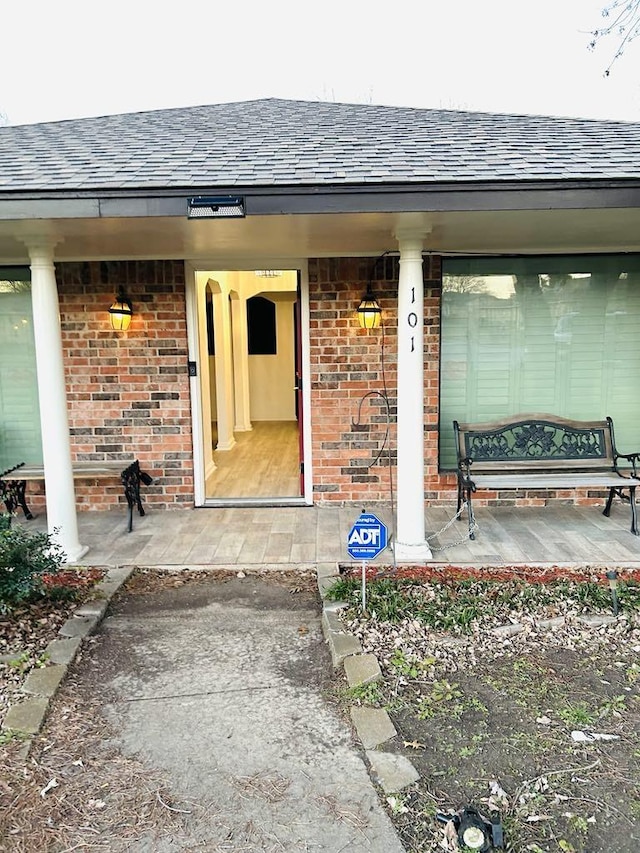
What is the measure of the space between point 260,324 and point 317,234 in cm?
675

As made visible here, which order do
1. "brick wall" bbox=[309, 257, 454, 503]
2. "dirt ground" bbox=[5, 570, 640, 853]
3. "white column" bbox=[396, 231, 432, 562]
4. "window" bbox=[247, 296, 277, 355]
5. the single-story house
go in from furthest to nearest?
"window" bbox=[247, 296, 277, 355] < "brick wall" bbox=[309, 257, 454, 503] < the single-story house < "white column" bbox=[396, 231, 432, 562] < "dirt ground" bbox=[5, 570, 640, 853]

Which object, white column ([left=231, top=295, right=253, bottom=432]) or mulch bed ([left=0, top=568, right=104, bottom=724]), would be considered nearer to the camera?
mulch bed ([left=0, top=568, right=104, bottom=724])

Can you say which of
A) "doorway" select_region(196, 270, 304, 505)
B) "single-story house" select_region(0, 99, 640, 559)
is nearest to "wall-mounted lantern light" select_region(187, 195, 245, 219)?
"single-story house" select_region(0, 99, 640, 559)

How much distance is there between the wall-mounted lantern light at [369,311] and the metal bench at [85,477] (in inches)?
95.9

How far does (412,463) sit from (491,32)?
1425 cm

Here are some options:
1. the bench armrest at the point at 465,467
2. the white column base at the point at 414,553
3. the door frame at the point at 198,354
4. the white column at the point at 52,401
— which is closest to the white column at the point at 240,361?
the door frame at the point at 198,354

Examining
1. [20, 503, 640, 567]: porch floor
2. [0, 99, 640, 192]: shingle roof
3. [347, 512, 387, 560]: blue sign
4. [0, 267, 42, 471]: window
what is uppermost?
[0, 99, 640, 192]: shingle roof

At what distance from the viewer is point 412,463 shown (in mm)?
4133

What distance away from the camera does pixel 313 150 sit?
13.0ft

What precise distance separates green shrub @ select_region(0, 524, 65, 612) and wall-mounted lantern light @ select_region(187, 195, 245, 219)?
2.05m

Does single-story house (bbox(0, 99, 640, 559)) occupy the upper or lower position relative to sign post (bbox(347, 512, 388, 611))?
upper

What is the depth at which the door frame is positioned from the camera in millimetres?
5375

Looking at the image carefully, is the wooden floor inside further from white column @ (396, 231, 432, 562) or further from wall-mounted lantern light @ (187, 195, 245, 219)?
wall-mounted lantern light @ (187, 195, 245, 219)

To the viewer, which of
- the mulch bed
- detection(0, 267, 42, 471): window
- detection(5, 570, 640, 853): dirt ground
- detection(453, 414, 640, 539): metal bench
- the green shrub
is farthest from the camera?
detection(0, 267, 42, 471): window
